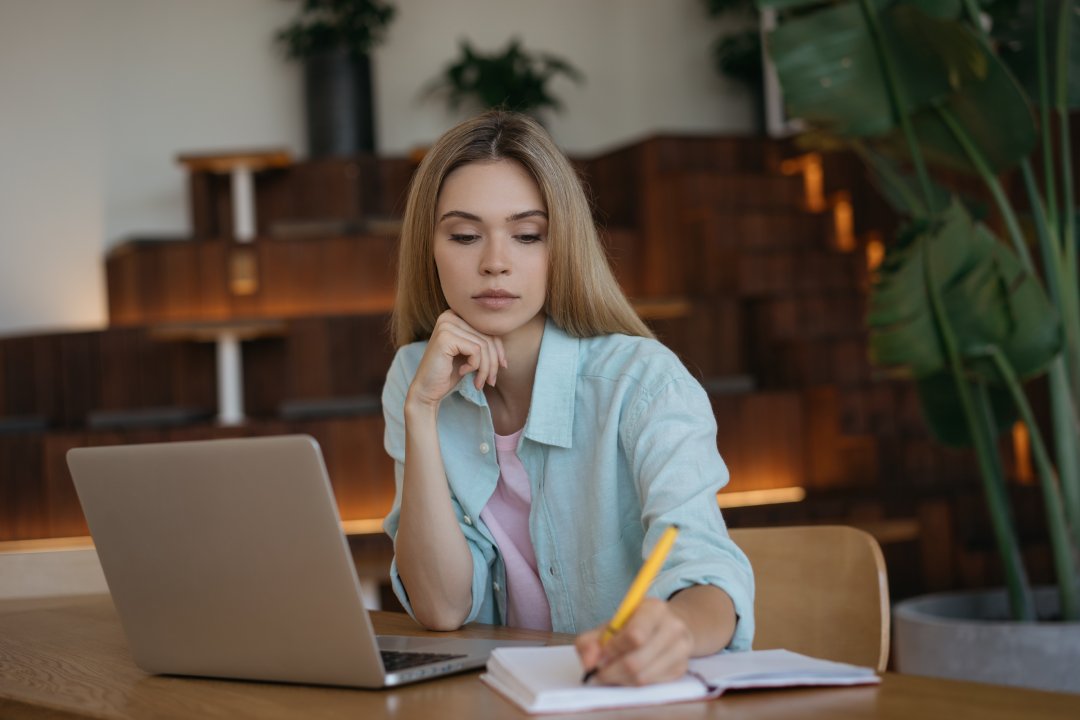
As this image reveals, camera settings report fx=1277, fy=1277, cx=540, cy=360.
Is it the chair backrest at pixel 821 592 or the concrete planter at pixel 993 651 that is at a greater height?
the chair backrest at pixel 821 592

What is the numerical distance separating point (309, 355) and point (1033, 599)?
2.88 m

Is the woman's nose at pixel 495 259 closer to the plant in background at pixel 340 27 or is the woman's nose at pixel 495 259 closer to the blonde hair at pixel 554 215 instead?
the blonde hair at pixel 554 215

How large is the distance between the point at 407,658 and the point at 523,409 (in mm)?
512

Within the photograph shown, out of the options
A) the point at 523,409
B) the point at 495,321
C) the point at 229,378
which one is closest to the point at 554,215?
the point at 495,321

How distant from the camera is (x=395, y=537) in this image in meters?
1.43

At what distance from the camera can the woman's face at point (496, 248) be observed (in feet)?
4.66

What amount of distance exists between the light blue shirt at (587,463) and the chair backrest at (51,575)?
1.50 feet

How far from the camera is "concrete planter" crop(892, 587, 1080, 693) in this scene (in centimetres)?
264

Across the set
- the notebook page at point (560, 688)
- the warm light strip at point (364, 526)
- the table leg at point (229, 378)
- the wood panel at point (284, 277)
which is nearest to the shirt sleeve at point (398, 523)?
the notebook page at point (560, 688)

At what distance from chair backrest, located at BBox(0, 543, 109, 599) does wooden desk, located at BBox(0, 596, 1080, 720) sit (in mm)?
454

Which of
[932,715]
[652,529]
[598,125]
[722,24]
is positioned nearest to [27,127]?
[598,125]

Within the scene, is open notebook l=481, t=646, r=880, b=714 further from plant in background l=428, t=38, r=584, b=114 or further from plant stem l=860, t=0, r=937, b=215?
plant in background l=428, t=38, r=584, b=114

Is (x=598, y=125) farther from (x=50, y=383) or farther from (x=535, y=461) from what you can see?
(x=535, y=461)

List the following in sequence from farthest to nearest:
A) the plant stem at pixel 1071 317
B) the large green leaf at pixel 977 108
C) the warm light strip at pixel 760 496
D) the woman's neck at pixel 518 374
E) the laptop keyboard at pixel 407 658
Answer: the warm light strip at pixel 760 496 < the plant stem at pixel 1071 317 < the large green leaf at pixel 977 108 < the woman's neck at pixel 518 374 < the laptop keyboard at pixel 407 658
